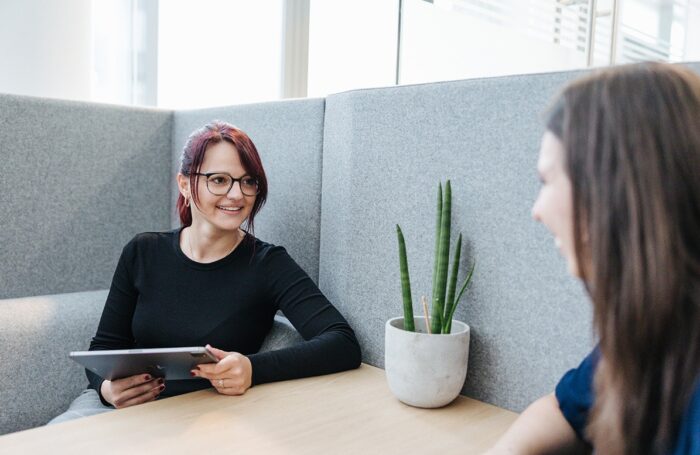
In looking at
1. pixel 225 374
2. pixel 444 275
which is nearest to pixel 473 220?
pixel 444 275

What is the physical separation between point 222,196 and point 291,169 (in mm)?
234

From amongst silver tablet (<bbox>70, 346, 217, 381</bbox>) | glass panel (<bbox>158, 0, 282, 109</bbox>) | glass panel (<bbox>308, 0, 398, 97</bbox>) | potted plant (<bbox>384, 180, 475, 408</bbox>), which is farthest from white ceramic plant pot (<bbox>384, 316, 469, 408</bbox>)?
glass panel (<bbox>308, 0, 398, 97</bbox>)

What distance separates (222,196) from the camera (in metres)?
1.29

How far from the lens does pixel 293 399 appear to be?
3.43ft

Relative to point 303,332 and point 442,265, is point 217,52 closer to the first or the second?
point 303,332

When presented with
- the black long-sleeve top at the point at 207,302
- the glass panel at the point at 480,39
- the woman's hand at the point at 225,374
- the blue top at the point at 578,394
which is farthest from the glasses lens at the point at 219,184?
the glass panel at the point at 480,39

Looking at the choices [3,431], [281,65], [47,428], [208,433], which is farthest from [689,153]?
[281,65]

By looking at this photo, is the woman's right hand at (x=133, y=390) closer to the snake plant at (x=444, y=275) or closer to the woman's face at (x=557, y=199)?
the snake plant at (x=444, y=275)

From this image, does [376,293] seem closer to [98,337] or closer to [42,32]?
[98,337]

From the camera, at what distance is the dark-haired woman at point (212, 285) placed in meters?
1.27

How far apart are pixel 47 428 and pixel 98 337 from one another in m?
0.45

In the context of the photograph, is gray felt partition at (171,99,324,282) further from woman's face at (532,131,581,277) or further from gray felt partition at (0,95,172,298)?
woman's face at (532,131,581,277)

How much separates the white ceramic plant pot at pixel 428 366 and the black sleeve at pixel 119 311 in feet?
2.07

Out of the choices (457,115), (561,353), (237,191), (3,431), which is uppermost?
(457,115)
